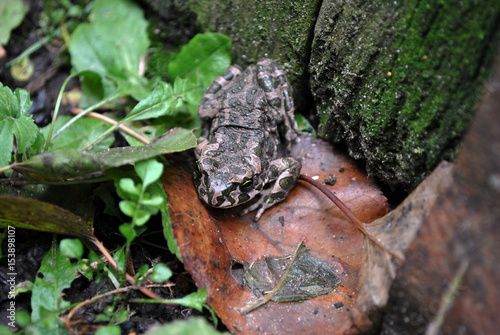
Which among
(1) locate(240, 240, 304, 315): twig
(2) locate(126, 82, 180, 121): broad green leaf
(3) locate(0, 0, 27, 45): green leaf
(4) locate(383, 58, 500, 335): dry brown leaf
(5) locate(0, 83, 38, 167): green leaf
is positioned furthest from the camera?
(3) locate(0, 0, 27, 45): green leaf

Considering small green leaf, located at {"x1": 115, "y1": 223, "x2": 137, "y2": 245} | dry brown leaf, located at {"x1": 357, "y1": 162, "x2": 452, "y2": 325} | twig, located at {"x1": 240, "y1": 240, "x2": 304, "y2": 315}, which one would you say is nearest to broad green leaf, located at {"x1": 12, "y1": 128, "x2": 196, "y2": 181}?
small green leaf, located at {"x1": 115, "y1": 223, "x2": 137, "y2": 245}

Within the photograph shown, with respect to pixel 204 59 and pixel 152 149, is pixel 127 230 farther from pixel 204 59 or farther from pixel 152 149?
pixel 204 59

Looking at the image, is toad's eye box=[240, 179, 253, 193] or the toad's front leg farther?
the toad's front leg

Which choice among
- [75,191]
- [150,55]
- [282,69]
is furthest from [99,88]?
[282,69]

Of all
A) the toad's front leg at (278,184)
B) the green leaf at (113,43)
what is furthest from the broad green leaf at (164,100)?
the toad's front leg at (278,184)

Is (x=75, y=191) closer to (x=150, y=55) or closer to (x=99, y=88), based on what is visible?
(x=99, y=88)

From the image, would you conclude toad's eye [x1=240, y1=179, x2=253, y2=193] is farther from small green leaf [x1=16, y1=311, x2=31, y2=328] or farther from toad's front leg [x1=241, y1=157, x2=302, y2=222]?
small green leaf [x1=16, y1=311, x2=31, y2=328]

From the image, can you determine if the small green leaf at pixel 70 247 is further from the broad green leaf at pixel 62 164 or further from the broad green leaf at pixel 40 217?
the broad green leaf at pixel 62 164
